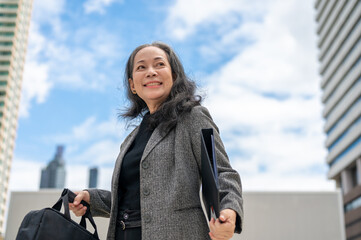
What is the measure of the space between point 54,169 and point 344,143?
139423mm

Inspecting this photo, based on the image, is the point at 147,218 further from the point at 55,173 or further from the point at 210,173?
the point at 55,173

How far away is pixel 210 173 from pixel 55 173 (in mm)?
172210

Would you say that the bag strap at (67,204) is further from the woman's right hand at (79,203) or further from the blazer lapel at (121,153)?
the blazer lapel at (121,153)

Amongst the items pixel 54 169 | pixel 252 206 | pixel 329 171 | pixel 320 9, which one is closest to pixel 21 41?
pixel 320 9

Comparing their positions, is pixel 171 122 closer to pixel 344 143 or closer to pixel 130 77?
pixel 130 77

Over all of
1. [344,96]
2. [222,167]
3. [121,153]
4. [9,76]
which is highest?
[9,76]

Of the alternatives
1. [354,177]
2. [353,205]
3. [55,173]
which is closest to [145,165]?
[353,205]

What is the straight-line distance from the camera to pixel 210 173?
4.05 ft

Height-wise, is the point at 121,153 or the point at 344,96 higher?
the point at 344,96

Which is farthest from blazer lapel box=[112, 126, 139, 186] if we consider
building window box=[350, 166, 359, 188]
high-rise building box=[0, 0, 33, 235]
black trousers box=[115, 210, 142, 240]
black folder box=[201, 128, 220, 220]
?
high-rise building box=[0, 0, 33, 235]

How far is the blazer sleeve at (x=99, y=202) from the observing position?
1.85 metres

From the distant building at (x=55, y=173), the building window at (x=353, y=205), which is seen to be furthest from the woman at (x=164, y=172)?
the distant building at (x=55, y=173)

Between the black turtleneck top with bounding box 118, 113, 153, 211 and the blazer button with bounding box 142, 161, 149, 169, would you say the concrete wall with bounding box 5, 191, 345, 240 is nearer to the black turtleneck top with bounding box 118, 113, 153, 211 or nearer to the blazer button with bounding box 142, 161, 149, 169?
the black turtleneck top with bounding box 118, 113, 153, 211

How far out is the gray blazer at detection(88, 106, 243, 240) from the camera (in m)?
1.41
